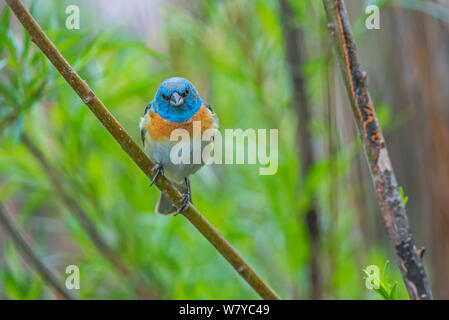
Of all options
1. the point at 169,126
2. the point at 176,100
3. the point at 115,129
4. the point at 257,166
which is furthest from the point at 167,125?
the point at 115,129

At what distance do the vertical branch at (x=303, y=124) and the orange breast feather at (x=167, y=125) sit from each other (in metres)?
0.31

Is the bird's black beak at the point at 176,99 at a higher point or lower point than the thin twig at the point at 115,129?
higher

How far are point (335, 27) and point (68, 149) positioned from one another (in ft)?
2.90

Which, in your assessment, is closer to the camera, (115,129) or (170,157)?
(115,129)

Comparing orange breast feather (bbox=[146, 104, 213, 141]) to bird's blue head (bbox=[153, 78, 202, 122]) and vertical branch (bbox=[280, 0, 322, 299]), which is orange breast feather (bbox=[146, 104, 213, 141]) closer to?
bird's blue head (bbox=[153, 78, 202, 122])

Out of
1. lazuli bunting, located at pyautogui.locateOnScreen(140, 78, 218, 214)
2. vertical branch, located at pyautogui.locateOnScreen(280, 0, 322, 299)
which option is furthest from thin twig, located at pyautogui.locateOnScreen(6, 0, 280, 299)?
vertical branch, located at pyautogui.locateOnScreen(280, 0, 322, 299)

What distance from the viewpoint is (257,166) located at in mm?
A: 1645

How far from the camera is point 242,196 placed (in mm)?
1854

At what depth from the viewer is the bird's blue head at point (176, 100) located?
125cm

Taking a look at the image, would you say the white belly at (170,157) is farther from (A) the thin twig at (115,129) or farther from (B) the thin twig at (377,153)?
(B) the thin twig at (377,153)

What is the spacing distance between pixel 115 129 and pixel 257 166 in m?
0.82

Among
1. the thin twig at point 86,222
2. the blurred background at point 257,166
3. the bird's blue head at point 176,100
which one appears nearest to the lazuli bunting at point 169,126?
the bird's blue head at point 176,100

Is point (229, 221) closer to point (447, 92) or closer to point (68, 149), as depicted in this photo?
point (68, 149)

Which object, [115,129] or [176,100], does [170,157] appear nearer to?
[176,100]
